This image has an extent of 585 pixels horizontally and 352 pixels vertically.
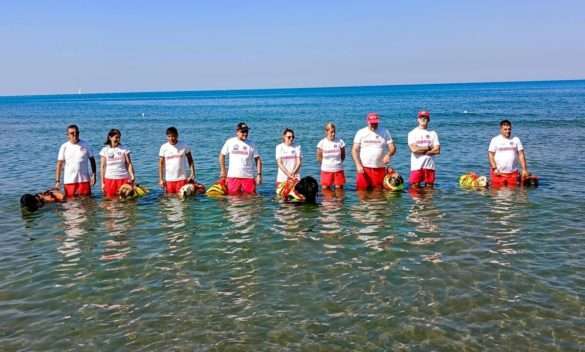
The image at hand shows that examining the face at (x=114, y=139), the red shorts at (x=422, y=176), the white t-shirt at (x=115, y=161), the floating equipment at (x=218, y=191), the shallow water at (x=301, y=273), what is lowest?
the shallow water at (x=301, y=273)

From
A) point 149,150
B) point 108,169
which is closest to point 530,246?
point 108,169

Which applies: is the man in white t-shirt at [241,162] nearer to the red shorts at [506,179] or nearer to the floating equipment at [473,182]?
the floating equipment at [473,182]

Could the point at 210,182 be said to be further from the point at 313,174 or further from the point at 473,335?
A: the point at 473,335

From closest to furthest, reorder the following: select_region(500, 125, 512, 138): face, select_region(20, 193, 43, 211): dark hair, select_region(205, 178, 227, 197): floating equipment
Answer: select_region(20, 193, 43, 211): dark hair < select_region(500, 125, 512, 138): face < select_region(205, 178, 227, 197): floating equipment

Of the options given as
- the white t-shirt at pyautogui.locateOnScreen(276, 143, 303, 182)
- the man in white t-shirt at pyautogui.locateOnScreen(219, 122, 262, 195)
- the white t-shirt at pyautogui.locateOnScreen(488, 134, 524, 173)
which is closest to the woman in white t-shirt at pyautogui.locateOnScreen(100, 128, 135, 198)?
the man in white t-shirt at pyautogui.locateOnScreen(219, 122, 262, 195)

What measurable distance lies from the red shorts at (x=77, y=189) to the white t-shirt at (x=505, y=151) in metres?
10.8

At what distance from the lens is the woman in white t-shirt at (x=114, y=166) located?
1345cm

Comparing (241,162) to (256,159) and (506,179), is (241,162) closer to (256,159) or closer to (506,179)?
(256,159)

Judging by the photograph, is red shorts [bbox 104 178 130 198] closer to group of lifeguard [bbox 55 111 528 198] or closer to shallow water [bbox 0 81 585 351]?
group of lifeguard [bbox 55 111 528 198]

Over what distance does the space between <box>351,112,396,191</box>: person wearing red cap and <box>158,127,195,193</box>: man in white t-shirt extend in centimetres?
435

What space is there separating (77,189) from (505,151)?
37.3 ft

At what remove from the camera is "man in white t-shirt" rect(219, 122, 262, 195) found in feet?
43.9

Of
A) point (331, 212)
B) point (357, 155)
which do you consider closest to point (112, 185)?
point (331, 212)

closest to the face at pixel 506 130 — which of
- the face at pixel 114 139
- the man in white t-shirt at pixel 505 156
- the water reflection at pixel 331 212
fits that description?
the man in white t-shirt at pixel 505 156
